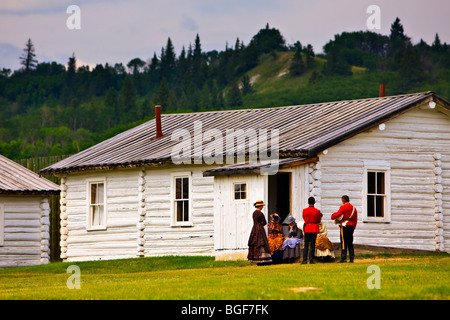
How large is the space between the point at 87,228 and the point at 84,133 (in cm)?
10308

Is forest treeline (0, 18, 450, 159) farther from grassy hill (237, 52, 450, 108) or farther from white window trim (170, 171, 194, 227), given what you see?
white window trim (170, 171, 194, 227)

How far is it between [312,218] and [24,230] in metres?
14.3

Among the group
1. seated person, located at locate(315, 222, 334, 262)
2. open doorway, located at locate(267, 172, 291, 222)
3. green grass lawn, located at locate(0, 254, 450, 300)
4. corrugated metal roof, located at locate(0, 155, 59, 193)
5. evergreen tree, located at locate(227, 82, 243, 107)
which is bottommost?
green grass lawn, located at locate(0, 254, 450, 300)

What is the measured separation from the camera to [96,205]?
1213 inches

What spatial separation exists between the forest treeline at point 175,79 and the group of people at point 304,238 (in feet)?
336

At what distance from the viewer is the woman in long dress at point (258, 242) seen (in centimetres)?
2227

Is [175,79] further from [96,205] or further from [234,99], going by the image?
[96,205]

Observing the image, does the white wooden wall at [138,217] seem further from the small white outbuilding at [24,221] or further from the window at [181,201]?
the small white outbuilding at [24,221]

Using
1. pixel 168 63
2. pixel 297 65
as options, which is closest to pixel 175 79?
pixel 168 63

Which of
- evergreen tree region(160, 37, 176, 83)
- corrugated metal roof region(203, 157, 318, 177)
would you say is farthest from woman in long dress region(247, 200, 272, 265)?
evergreen tree region(160, 37, 176, 83)

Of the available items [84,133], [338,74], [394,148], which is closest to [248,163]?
[394,148]

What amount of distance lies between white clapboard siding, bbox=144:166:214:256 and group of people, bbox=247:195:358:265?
4891 millimetres

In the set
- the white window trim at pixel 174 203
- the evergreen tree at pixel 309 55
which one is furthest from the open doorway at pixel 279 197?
the evergreen tree at pixel 309 55

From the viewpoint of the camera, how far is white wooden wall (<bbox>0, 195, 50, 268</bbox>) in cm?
3198
